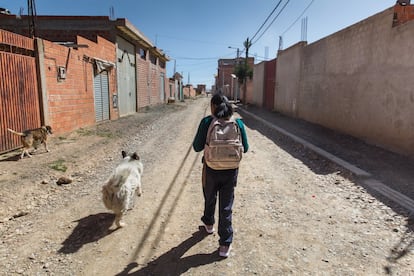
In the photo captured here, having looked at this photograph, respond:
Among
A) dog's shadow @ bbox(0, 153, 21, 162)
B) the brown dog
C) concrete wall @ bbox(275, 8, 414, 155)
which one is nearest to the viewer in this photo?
dog's shadow @ bbox(0, 153, 21, 162)

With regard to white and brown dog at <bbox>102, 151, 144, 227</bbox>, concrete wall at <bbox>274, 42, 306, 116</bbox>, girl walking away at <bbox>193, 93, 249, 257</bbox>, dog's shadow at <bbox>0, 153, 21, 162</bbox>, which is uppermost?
concrete wall at <bbox>274, 42, 306, 116</bbox>

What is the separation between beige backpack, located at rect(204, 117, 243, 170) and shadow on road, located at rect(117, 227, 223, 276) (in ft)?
3.13

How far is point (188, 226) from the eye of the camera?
3.45 metres

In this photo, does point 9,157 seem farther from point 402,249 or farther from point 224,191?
point 402,249

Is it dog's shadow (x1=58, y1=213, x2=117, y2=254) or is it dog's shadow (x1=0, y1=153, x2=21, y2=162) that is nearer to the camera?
dog's shadow (x1=58, y1=213, x2=117, y2=254)

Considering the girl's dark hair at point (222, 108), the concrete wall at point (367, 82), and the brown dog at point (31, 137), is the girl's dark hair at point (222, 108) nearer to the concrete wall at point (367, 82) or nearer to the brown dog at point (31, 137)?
the brown dog at point (31, 137)

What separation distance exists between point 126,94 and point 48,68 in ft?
28.9

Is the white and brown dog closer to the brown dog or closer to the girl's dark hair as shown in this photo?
the girl's dark hair

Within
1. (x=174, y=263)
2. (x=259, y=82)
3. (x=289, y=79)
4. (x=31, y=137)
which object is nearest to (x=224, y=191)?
(x=174, y=263)

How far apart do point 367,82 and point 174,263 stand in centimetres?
810

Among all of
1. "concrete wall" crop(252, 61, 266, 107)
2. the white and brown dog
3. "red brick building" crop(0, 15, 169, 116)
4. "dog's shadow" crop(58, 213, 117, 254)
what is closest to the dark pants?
the white and brown dog

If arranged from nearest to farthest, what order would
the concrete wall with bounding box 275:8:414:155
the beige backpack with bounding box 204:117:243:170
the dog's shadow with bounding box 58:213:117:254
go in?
the beige backpack with bounding box 204:117:243:170 < the dog's shadow with bounding box 58:213:117:254 < the concrete wall with bounding box 275:8:414:155

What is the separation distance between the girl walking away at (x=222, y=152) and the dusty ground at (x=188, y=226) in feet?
1.20

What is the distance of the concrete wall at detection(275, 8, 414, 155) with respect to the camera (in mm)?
6734
